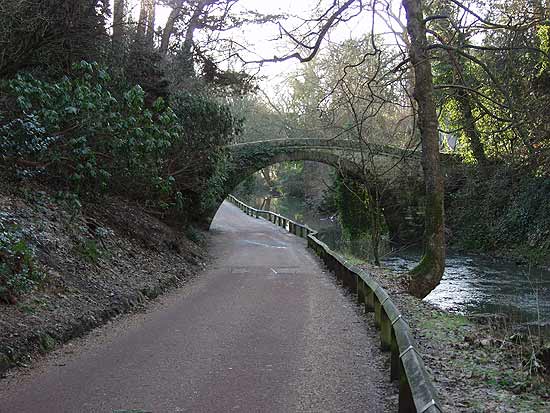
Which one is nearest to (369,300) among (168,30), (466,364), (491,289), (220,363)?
(466,364)

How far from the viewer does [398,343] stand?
5.81 meters

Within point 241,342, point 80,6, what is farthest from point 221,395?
point 80,6

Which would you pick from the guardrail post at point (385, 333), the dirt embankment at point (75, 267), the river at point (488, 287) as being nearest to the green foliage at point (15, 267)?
the dirt embankment at point (75, 267)

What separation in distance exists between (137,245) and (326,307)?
559cm

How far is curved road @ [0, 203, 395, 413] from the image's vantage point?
18.4 ft

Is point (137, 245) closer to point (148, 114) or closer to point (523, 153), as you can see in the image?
point (148, 114)

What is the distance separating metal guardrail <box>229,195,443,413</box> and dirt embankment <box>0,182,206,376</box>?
13.4ft

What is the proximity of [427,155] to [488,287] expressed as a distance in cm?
773

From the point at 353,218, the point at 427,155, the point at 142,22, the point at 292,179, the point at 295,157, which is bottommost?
the point at 353,218

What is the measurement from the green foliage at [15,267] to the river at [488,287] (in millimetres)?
7515

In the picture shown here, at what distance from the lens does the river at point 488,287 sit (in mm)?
A: 14883

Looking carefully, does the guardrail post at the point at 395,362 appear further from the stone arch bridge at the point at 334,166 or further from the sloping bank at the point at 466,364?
the stone arch bridge at the point at 334,166

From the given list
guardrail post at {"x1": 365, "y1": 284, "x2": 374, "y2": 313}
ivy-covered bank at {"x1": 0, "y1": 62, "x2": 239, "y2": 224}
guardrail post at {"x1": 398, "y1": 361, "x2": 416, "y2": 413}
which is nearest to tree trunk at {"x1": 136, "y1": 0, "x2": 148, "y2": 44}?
ivy-covered bank at {"x1": 0, "y1": 62, "x2": 239, "y2": 224}

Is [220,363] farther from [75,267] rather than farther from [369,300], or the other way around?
[75,267]
